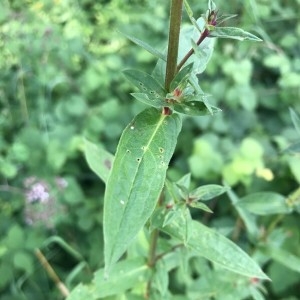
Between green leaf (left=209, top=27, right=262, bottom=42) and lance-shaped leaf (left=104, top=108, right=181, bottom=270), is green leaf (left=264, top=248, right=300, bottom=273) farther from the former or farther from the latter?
green leaf (left=209, top=27, right=262, bottom=42)

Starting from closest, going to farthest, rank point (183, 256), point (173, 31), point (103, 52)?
point (173, 31), point (183, 256), point (103, 52)

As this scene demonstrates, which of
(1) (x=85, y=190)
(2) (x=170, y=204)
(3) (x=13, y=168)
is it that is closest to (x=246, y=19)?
(1) (x=85, y=190)

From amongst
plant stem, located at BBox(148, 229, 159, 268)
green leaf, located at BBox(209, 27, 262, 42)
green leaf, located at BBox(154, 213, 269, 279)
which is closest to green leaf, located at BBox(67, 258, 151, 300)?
plant stem, located at BBox(148, 229, 159, 268)

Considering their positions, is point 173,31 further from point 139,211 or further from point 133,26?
point 133,26

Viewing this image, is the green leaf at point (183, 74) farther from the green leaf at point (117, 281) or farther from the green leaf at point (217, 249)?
the green leaf at point (117, 281)

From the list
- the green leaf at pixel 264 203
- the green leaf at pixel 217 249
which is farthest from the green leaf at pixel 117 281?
the green leaf at pixel 264 203

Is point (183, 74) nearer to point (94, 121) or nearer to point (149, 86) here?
point (149, 86)
